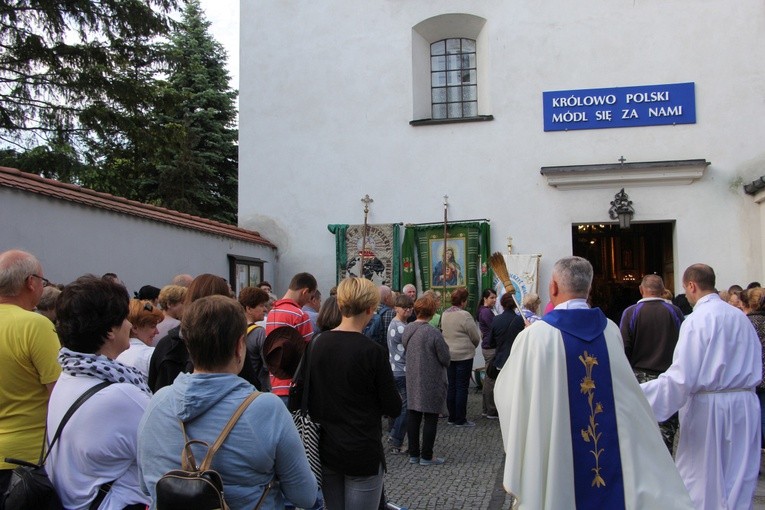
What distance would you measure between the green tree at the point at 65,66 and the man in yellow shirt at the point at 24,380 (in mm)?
14476

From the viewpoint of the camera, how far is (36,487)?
2.82 m

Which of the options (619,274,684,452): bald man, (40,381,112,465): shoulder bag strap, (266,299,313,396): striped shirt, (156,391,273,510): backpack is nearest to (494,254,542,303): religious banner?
(619,274,684,452): bald man

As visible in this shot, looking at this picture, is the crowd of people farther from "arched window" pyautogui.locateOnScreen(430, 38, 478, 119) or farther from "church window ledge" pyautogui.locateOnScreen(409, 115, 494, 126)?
"arched window" pyautogui.locateOnScreen(430, 38, 478, 119)

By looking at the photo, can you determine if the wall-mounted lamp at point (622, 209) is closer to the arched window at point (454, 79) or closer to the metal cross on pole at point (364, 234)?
the arched window at point (454, 79)

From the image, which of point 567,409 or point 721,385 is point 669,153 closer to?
point 721,385

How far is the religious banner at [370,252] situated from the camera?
15.9 metres

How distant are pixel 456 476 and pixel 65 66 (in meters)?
13.7

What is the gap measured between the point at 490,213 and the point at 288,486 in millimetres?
13257

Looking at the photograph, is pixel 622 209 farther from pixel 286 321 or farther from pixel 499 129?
pixel 286 321

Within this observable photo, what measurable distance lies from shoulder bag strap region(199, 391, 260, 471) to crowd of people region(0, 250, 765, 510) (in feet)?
0.07

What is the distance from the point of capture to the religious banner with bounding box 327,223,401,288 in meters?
15.9

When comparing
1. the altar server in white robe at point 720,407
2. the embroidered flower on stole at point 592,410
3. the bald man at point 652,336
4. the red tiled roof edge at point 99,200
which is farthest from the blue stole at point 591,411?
the red tiled roof edge at point 99,200

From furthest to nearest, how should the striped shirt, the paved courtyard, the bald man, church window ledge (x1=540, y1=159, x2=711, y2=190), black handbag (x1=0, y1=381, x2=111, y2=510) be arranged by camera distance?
1. church window ledge (x1=540, y1=159, x2=711, y2=190)
2. the bald man
3. the paved courtyard
4. the striped shirt
5. black handbag (x1=0, y1=381, x2=111, y2=510)

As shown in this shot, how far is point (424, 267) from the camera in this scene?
15.7 meters
